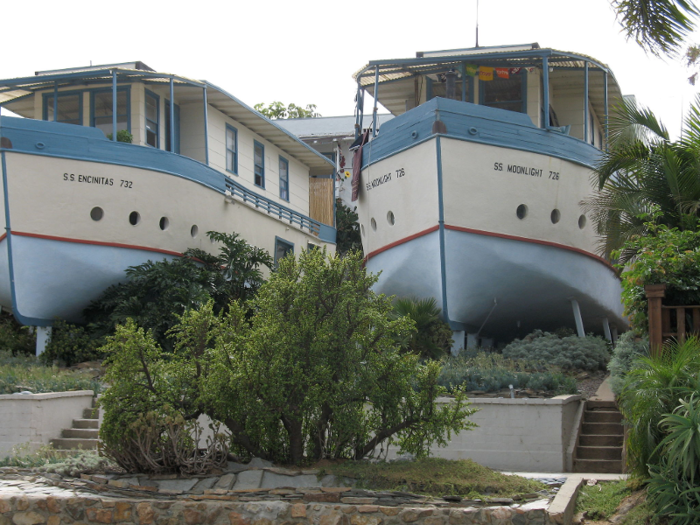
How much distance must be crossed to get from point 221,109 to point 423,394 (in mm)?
14964

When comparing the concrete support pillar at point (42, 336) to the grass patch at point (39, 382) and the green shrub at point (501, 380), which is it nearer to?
the grass patch at point (39, 382)

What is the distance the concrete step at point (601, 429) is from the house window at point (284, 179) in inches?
604

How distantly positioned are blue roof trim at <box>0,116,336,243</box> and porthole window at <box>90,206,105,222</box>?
1.05 metres

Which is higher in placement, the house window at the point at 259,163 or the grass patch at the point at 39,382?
the house window at the point at 259,163

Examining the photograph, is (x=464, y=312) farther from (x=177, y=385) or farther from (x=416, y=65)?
(x=177, y=385)

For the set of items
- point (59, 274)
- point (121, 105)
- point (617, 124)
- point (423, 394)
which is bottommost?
point (423, 394)

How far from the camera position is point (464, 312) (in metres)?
16.7

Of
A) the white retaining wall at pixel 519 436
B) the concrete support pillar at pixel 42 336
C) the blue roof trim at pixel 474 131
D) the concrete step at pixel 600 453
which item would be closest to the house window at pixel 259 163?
the blue roof trim at pixel 474 131

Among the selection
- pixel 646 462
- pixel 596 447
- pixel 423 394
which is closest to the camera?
pixel 646 462

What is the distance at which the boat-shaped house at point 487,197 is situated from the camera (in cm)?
1634

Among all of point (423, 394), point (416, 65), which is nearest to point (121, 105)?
point (416, 65)

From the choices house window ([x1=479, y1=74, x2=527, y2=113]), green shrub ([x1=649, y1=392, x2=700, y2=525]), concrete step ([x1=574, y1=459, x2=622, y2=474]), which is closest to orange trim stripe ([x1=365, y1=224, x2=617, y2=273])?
house window ([x1=479, y1=74, x2=527, y2=113])

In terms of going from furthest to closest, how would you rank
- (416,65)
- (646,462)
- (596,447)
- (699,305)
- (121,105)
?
(121,105)
(416,65)
(596,447)
(699,305)
(646,462)

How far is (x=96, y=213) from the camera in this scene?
17.4 meters
